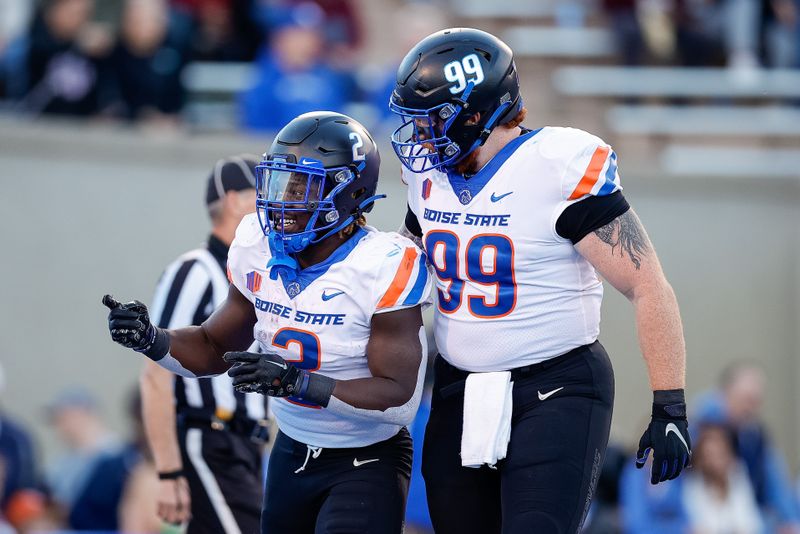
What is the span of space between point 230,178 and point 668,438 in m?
2.06

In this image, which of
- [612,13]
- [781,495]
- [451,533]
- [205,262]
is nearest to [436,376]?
[451,533]

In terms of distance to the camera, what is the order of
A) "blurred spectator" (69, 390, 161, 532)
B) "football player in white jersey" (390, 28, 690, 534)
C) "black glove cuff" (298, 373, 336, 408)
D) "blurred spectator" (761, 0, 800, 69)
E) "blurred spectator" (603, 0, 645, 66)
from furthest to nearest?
"blurred spectator" (761, 0, 800, 69)
"blurred spectator" (603, 0, 645, 66)
"blurred spectator" (69, 390, 161, 532)
"football player in white jersey" (390, 28, 690, 534)
"black glove cuff" (298, 373, 336, 408)

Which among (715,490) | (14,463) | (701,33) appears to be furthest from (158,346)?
(701,33)

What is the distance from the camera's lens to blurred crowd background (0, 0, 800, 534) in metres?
9.35

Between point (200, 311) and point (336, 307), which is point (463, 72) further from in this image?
point (200, 311)

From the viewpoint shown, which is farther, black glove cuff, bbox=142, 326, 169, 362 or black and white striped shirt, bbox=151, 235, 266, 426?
black and white striped shirt, bbox=151, 235, 266, 426

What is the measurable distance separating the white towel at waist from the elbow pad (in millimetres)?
147

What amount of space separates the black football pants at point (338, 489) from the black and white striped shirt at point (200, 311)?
3.10ft

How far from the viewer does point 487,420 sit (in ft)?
Answer: 12.5

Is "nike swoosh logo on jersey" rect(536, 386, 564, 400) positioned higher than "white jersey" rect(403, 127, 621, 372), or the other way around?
"white jersey" rect(403, 127, 621, 372)

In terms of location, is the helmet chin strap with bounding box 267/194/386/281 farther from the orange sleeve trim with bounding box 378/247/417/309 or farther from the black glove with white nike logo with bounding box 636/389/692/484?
the black glove with white nike logo with bounding box 636/389/692/484

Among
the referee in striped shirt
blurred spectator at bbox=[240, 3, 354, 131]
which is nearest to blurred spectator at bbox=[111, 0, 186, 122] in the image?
blurred spectator at bbox=[240, 3, 354, 131]

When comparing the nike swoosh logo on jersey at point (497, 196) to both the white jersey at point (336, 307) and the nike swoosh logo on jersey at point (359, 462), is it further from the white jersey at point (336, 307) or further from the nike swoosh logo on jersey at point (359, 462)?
the nike swoosh logo on jersey at point (359, 462)

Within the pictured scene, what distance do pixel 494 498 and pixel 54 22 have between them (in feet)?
21.2
